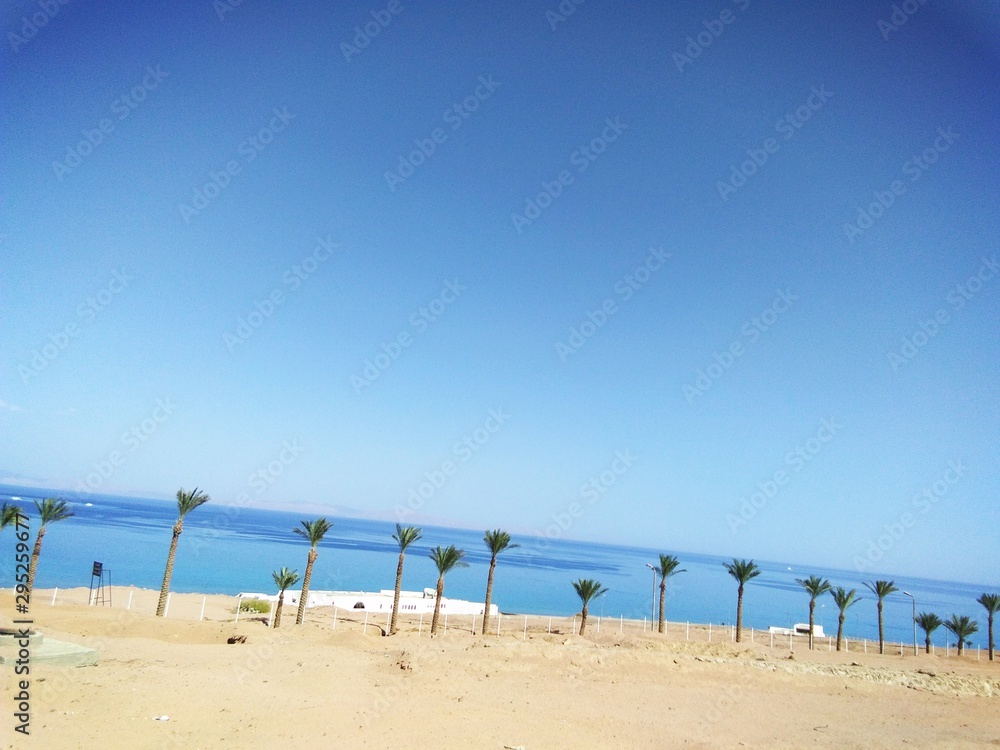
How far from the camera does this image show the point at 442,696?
17.7 m

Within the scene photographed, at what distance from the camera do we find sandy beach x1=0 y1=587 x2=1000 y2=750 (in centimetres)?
1360

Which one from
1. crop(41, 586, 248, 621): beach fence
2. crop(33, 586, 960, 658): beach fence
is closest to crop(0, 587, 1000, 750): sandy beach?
crop(41, 586, 248, 621): beach fence

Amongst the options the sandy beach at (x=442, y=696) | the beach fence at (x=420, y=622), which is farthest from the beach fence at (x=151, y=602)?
the sandy beach at (x=442, y=696)

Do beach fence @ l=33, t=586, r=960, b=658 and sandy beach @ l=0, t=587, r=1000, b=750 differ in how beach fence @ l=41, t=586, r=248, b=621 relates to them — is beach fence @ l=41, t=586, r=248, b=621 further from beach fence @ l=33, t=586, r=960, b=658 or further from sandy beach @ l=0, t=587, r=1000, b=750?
sandy beach @ l=0, t=587, r=1000, b=750

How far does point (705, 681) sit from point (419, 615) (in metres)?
32.3

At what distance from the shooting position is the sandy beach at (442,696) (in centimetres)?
1360

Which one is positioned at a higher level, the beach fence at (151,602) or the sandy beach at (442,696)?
the sandy beach at (442,696)

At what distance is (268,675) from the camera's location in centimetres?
1848

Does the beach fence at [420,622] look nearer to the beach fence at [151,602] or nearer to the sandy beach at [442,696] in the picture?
the beach fence at [151,602]

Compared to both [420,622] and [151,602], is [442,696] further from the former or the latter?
[151,602]

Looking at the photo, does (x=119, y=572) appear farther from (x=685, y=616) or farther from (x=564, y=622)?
(x=685, y=616)

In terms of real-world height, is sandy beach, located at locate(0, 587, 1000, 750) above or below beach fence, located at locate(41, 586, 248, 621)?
above

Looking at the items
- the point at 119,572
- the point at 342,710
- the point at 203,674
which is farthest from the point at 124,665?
the point at 119,572

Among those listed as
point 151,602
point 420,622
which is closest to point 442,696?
point 420,622
